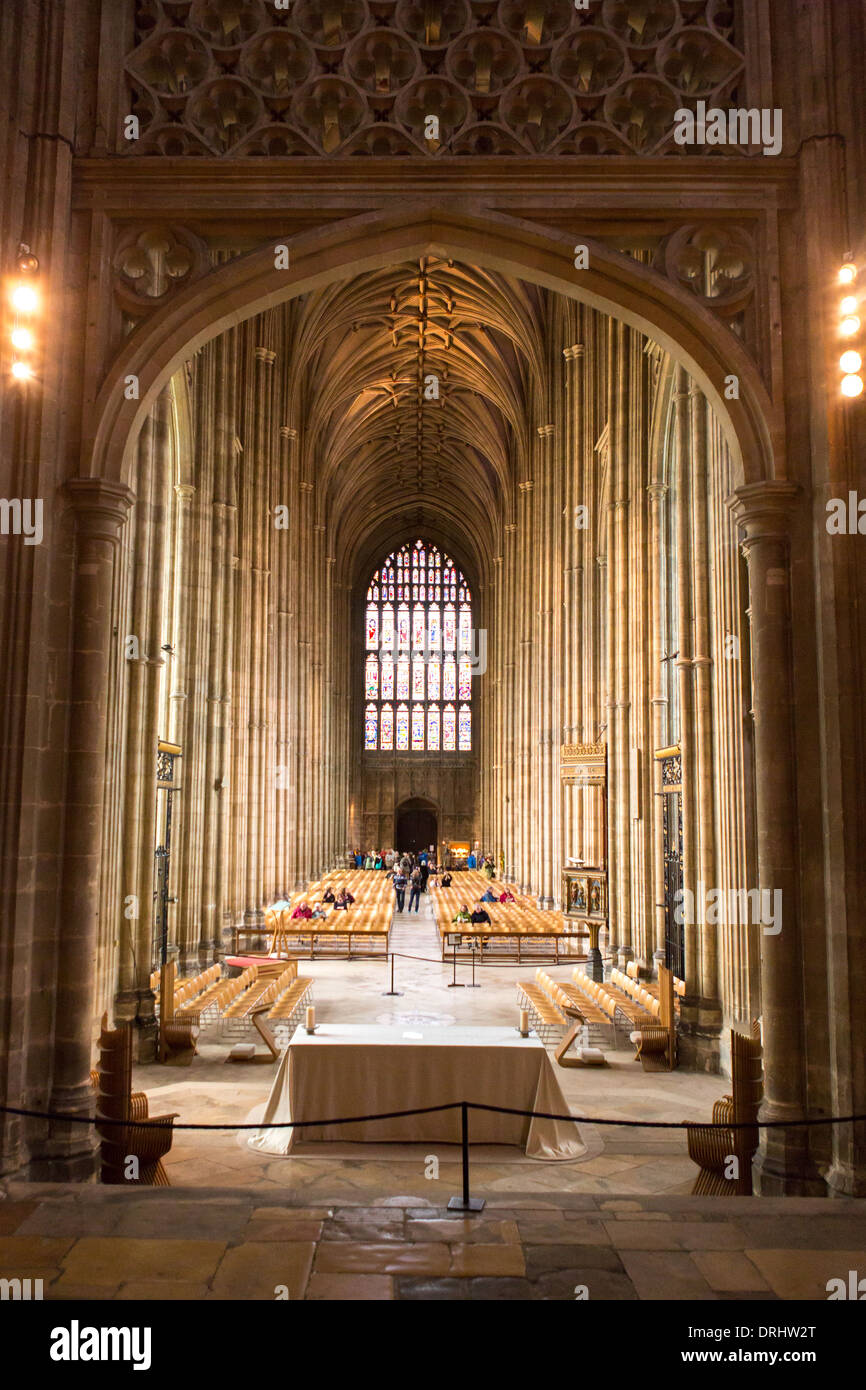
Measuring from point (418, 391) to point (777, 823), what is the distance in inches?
1255

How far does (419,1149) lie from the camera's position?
754 cm

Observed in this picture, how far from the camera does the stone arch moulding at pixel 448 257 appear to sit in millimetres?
6656

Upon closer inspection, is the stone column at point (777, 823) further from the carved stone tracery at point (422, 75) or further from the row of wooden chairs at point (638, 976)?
the row of wooden chairs at point (638, 976)

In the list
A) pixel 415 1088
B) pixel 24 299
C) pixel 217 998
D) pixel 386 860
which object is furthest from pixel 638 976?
pixel 386 860

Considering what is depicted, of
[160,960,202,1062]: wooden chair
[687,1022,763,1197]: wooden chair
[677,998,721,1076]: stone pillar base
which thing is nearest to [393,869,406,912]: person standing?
[160,960,202,1062]: wooden chair

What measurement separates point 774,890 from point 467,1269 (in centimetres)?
302

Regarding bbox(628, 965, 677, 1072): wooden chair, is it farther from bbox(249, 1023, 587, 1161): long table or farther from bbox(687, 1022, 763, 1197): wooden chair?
bbox(687, 1022, 763, 1197): wooden chair

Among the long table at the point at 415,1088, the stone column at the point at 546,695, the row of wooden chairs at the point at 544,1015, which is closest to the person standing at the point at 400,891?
the stone column at the point at 546,695

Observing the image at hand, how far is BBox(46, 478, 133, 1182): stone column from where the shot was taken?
20.0 ft

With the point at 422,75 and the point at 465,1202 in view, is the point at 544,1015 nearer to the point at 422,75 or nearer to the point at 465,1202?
the point at 465,1202

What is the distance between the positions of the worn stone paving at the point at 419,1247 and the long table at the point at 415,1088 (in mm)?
2012

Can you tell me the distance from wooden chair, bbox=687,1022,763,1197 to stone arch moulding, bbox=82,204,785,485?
3.76 metres

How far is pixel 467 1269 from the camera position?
4.49 metres
